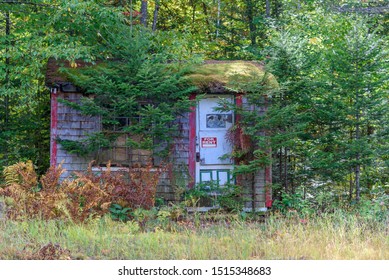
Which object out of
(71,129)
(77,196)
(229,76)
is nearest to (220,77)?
(229,76)

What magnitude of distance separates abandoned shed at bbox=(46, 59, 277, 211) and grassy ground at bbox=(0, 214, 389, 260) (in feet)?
10.3

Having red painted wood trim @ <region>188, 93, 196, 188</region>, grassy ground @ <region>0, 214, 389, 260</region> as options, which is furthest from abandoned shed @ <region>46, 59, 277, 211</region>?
grassy ground @ <region>0, 214, 389, 260</region>

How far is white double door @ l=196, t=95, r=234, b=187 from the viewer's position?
11.9 meters

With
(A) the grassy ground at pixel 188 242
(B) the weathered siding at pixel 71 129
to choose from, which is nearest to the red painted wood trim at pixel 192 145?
(B) the weathered siding at pixel 71 129

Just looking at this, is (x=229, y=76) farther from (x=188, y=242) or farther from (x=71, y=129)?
(x=188, y=242)

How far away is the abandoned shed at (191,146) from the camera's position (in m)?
11.9

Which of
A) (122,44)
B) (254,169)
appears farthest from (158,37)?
(254,169)

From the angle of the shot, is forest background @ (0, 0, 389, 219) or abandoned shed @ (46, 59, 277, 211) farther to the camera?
forest background @ (0, 0, 389, 219)

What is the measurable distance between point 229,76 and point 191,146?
1674mm

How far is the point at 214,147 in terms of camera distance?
1191 centimetres

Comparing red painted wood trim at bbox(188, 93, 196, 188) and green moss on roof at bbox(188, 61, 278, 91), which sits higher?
green moss on roof at bbox(188, 61, 278, 91)

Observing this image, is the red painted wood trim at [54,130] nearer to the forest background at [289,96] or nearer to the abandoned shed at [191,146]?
the abandoned shed at [191,146]

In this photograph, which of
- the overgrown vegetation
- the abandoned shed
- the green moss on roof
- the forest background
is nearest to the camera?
the overgrown vegetation

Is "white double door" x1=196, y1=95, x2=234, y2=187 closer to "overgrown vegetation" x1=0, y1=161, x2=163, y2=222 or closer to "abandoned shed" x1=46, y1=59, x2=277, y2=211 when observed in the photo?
"abandoned shed" x1=46, y1=59, x2=277, y2=211
